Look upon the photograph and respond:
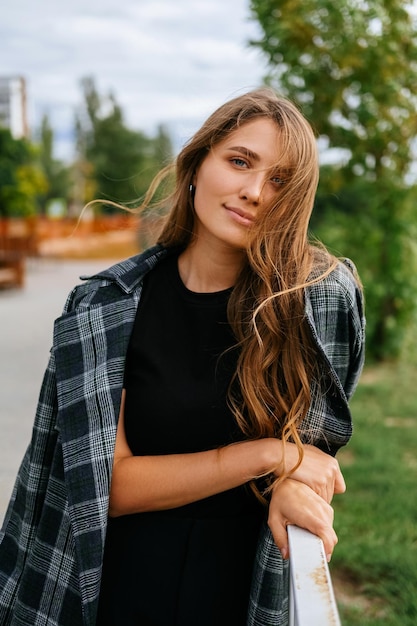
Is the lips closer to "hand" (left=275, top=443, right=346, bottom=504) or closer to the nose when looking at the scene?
the nose

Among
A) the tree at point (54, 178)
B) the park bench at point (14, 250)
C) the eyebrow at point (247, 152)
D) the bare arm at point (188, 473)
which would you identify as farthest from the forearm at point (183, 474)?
the tree at point (54, 178)

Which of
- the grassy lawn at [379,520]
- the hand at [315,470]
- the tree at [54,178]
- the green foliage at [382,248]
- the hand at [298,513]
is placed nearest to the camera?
the hand at [298,513]

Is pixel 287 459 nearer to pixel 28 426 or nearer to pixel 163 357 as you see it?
pixel 163 357

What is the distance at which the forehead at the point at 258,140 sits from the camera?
1764 mm

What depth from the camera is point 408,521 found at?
4.08m

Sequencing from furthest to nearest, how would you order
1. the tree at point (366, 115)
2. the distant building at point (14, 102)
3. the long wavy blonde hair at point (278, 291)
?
the distant building at point (14, 102), the tree at point (366, 115), the long wavy blonde hair at point (278, 291)

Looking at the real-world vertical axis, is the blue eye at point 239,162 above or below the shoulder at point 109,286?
above

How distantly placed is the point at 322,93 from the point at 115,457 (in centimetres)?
556

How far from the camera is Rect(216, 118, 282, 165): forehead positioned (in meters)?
1.76

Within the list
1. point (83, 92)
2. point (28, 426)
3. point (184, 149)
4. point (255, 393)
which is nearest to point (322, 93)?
point (28, 426)

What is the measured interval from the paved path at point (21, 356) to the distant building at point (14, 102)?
17736 millimetres

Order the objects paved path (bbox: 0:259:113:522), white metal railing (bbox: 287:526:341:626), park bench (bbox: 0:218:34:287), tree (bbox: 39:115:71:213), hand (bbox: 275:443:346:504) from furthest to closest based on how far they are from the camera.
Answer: tree (bbox: 39:115:71:213) < park bench (bbox: 0:218:34:287) < paved path (bbox: 0:259:113:522) < hand (bbox: 275:443:346:504) < white metal railing (bbox: 287:526:341:626)

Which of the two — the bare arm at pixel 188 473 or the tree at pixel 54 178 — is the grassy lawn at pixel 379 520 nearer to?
the bare arm at pixel 188 473

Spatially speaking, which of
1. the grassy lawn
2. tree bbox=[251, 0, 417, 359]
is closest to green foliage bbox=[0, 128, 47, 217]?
tree bbox=[251, 0, 417, 359]
